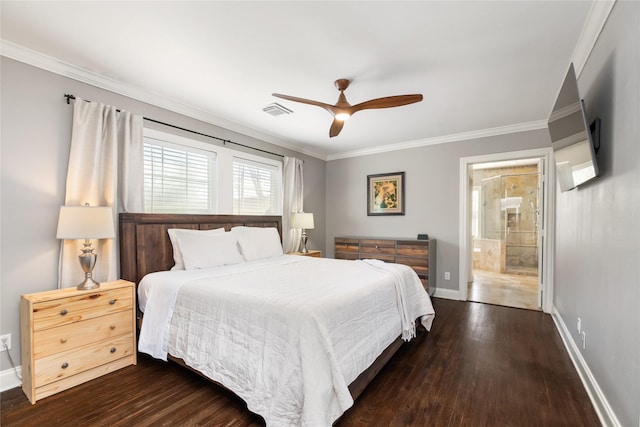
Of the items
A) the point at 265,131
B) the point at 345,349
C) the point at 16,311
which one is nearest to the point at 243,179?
the point at 265,131

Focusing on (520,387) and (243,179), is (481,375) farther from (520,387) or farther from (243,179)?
(243,179)

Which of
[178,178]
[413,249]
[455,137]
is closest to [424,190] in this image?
[455,137]

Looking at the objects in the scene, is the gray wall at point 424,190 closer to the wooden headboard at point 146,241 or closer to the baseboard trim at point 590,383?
the baseboard trim at point 590,383

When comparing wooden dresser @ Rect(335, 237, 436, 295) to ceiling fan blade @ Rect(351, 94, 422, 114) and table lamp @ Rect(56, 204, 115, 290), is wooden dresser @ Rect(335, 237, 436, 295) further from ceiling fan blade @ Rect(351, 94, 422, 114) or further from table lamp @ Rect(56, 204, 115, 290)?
table lamp @ Rect(56, 204, 115, 290)

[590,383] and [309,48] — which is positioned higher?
[309,48]

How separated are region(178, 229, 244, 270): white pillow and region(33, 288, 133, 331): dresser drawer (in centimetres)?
58

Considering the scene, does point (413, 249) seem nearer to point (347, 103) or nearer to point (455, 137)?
point (455, 137)

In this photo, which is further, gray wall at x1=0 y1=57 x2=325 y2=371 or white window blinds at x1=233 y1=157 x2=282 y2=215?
white window blinds at x1=233 y1=157 x2=282 y2=215

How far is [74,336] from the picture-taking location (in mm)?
2170

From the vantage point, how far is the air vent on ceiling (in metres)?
3.35

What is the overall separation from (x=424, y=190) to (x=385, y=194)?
67 centimetres

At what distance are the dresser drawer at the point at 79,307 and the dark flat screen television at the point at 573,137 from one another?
3490 mm

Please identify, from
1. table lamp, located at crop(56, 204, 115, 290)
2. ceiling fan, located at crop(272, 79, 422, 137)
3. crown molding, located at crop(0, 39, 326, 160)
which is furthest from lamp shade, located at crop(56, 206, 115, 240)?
ceiling fan, located at crop(272, 79, 422, 137)

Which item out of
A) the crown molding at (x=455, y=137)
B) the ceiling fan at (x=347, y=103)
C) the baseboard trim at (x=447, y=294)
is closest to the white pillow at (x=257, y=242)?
the ceiling fan at (x=347, y=103)
